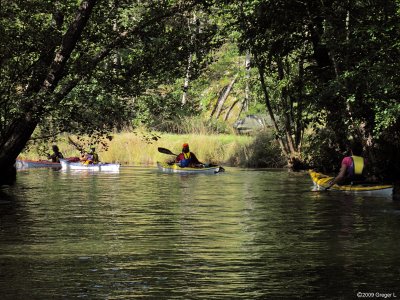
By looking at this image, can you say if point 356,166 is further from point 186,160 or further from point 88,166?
point 88,166

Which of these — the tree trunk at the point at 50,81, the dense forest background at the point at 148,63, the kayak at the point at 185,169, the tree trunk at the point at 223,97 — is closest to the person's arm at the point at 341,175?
the dense forest background at the point at 148,63

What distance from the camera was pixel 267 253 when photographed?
1224 centimetres

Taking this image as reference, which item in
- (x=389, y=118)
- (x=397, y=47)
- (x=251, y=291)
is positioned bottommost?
(x=251, y=291)

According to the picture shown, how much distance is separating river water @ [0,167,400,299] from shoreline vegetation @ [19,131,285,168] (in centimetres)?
1428

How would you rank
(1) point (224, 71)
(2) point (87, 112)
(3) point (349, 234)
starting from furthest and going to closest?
(1) point (224, 71)
(2) point (87, 112)
(3) point (349, 234)

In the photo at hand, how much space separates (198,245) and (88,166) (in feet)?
80.1

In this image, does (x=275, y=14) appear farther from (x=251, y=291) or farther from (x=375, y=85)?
(x=251, y=291)

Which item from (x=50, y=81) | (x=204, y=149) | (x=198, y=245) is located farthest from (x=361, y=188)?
(x=204, y=149)

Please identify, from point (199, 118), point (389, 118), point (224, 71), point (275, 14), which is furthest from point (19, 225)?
point (224, 71)

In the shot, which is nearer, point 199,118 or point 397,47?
point 397,47

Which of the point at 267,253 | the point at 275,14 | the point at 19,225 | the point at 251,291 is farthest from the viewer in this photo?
the point at 275,14

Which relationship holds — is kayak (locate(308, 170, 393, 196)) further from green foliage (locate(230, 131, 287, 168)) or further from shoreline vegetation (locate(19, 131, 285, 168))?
shoreline vegetation (locate(19, 131, 285, 168))

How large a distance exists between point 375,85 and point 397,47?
3.54 ft

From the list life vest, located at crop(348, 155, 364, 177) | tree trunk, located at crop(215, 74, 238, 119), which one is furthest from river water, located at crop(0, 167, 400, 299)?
tree trunk, located at crop(215, 74, 238, 119)
